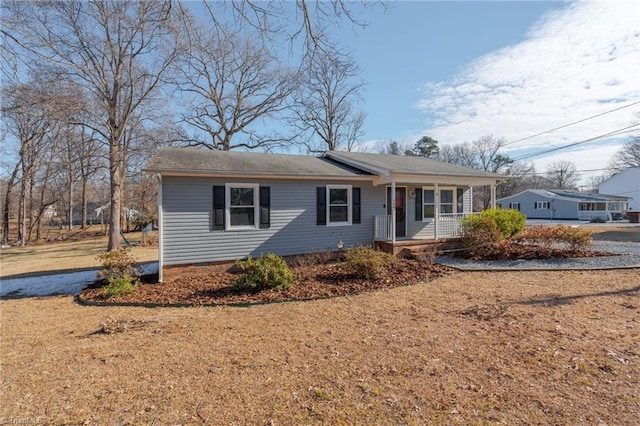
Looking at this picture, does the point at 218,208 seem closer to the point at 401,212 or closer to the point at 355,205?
the point at 355,205

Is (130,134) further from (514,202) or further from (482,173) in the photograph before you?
(514,202)

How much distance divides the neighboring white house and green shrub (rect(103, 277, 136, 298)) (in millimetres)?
53499

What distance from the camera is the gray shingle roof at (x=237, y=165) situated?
8523 millimetres

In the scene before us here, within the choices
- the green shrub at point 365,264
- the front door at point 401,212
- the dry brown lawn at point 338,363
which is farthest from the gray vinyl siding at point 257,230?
the dry brown lawn at point 338,363

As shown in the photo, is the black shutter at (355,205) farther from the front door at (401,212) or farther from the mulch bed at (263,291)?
the mulch bed at (263,291)

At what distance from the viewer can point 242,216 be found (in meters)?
9.54

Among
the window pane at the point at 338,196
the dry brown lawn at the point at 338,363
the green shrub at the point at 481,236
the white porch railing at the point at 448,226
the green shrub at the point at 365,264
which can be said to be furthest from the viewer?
the white porch railing at the point at 448,226

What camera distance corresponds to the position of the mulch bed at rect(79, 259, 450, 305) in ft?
22.2

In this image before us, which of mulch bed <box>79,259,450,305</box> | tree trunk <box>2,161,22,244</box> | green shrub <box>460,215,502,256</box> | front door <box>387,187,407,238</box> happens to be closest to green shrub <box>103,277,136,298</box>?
mulch bed <box>79,259,450,305</box>

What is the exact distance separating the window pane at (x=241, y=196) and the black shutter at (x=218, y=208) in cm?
31

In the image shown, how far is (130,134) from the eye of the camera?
21.1 metres

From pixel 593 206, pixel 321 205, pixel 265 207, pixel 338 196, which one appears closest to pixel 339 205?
pixel 338 196

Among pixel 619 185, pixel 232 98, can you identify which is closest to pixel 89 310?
pixel 232 98

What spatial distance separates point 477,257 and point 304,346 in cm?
811
